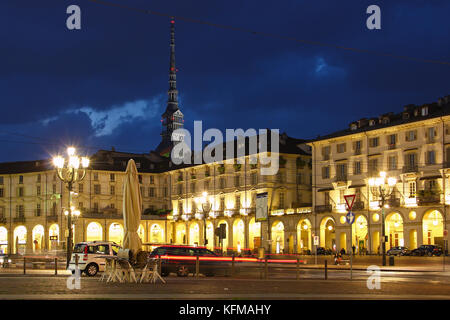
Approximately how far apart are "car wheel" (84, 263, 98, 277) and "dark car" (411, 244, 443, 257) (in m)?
34.8

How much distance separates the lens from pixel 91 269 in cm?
3044

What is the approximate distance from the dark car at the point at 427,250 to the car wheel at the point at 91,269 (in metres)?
34.8

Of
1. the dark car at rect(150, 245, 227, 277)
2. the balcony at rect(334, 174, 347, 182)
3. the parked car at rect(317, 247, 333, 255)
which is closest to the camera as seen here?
the dark car at rect(150, 245, 227, 277)

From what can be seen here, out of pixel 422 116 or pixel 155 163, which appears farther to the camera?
pixel 155 163

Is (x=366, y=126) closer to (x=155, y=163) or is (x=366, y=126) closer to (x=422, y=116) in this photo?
(x=422, y=116)

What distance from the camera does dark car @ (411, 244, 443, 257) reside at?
56.7 m

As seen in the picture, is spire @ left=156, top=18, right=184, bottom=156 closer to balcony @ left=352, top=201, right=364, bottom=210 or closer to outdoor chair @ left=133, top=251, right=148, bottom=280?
balcony @ left=352, top=201, right=364, bottom=210

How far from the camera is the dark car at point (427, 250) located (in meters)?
56.7

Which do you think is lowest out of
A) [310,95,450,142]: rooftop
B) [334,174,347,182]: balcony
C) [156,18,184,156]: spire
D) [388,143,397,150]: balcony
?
[334,174,347,182]: balcony

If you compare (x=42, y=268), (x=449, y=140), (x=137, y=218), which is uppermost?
(x=449, y=140)

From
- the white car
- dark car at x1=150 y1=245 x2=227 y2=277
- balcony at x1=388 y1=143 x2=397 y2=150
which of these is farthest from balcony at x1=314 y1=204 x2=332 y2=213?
the white car

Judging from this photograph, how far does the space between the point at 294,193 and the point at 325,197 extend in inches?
347

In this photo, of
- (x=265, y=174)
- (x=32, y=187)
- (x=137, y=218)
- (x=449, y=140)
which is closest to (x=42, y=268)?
(x=137, y=218)

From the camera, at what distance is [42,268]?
128 ft
